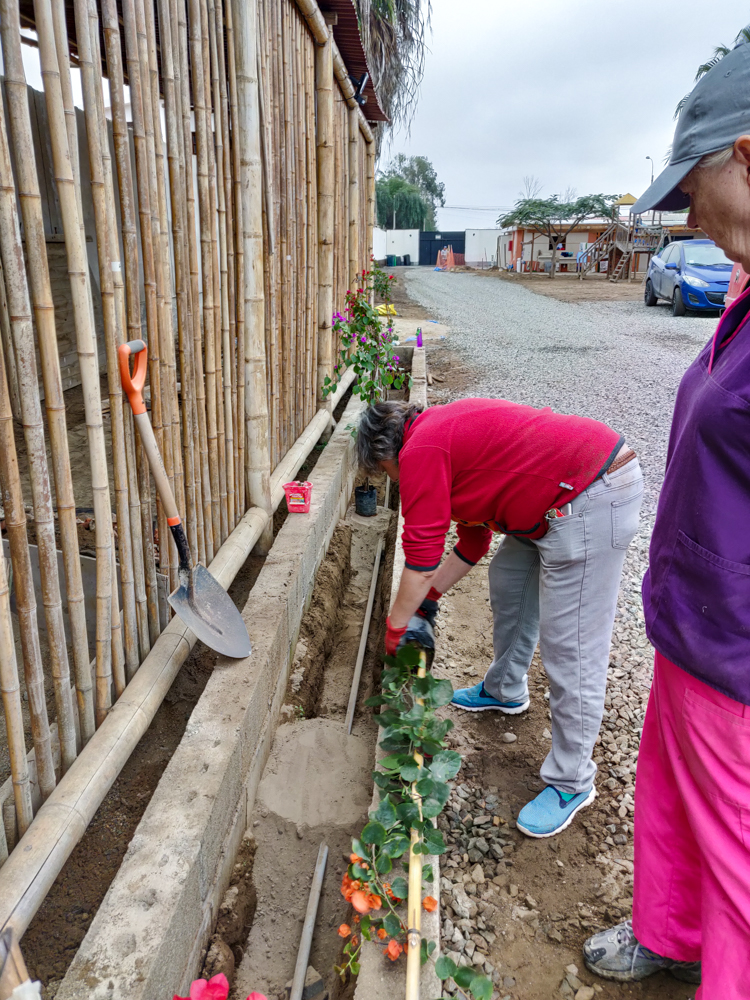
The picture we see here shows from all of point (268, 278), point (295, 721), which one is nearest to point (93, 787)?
point (295, 721)

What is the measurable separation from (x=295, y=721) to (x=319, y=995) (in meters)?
1.22

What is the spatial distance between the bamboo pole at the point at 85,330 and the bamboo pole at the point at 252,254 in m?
1.33

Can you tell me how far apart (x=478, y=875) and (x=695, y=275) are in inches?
528

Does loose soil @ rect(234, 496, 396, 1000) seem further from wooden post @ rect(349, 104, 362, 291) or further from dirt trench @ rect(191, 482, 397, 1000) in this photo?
wooden post @ rect(349, 104, 362, 291)

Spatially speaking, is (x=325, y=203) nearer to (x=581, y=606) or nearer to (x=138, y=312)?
(x=138, y=312)

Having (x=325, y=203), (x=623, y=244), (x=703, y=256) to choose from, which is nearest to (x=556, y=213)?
(x=623, y=244)

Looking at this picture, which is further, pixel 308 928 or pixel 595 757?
pixel 595 757

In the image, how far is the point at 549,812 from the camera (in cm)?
244

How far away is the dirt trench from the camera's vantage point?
2174mm

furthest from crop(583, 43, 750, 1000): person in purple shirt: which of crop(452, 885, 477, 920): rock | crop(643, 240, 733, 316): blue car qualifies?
crop(643, 240, 733, 316): blue car

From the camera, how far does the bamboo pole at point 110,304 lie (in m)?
1.89

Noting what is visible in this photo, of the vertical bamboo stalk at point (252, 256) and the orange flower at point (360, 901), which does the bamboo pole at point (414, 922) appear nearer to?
the orange flower at point (360, 901)

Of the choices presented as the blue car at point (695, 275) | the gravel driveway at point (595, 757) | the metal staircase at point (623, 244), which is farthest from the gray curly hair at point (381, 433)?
the metal staircase at point (623, 244)

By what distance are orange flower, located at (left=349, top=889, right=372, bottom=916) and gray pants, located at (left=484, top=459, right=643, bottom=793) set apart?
0.90 meters
